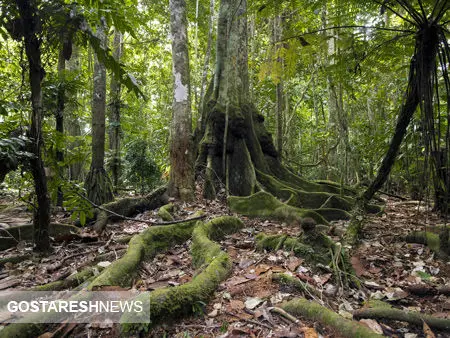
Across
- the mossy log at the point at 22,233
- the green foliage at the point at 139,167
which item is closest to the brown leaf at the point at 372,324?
the mossy log at the point at 22,233

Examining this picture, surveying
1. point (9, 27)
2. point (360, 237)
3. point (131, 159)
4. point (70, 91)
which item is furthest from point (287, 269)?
point (131, 159)

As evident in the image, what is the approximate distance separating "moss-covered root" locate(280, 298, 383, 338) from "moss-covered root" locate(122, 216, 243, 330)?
0.66m

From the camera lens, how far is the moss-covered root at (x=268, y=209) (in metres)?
5.11

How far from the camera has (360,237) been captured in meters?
4.49

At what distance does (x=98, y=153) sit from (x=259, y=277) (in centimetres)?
556

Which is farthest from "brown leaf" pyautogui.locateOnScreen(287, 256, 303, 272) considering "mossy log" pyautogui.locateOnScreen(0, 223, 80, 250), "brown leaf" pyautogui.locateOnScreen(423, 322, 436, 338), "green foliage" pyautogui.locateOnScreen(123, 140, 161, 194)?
"green foliage" pyautogui.locateOnScreen(123, 140, 161, 194)

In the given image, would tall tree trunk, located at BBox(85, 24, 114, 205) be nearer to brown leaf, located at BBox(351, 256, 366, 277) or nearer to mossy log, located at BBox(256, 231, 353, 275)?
mossy log, located at BBox(256, 231, 353, 275)

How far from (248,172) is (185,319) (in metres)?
4.76

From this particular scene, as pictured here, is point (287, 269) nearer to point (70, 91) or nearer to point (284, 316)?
point (284, 316)

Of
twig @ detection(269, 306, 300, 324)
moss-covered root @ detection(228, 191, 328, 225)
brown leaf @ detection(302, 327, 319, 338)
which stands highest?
moss-covered root @ detection(228, 191, 328, 225)

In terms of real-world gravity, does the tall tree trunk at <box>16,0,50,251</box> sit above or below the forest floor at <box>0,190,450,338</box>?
above

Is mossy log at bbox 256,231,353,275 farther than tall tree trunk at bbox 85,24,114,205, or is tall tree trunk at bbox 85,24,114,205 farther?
tall tree trunk at bbox 85,24,114,205

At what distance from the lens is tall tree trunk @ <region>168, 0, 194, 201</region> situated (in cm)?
606

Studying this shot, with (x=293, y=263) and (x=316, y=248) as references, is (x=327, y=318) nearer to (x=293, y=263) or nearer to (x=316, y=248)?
(x=293, y=263)
